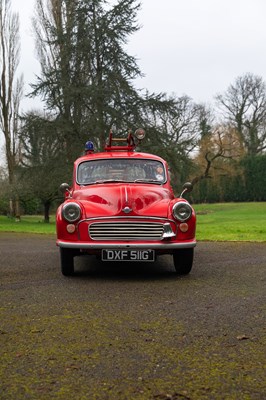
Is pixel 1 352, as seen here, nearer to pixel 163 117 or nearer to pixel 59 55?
pixel 163 117

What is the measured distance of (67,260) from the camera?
5.59 meters

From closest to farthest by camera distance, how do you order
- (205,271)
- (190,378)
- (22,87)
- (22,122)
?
(190,378) → (205,271) → (22,122) → (22,87)

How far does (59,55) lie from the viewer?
25828mm

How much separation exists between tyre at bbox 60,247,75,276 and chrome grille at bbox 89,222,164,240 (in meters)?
0.41

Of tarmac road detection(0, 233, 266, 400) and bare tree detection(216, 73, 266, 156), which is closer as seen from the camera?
tarmac road detection(0, 233, 266, 400)

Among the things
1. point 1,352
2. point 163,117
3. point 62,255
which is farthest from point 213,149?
point 1,352

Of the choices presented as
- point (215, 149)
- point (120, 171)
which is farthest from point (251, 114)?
point (120, 171)

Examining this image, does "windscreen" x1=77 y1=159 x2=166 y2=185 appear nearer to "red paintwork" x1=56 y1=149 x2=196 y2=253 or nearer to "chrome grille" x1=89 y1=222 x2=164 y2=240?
"red paintwork" x1=56 y1=149 x2=196 y2=253

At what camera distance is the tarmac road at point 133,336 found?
2.29 meters

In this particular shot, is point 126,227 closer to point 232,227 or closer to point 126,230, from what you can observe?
point 126,230

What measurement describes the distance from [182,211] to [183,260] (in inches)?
26.0

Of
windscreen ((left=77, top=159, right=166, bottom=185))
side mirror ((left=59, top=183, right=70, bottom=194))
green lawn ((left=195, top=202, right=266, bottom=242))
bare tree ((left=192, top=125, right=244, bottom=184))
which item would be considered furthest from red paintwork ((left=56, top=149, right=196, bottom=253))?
bare tree ((left=192, top=125, right=244, bottom=184))

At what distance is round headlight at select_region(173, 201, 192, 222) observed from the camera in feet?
18.1

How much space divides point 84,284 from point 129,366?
2.64 m
